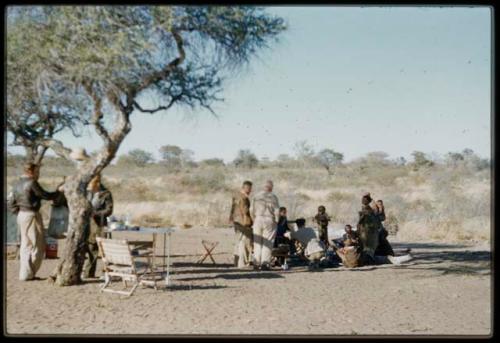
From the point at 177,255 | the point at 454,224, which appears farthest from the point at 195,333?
the point at 454,224

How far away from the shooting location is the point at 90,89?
9273 millimetres

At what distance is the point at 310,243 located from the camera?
11734 mm

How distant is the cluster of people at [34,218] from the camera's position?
923 centimetres

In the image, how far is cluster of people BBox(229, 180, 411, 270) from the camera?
1152 cm

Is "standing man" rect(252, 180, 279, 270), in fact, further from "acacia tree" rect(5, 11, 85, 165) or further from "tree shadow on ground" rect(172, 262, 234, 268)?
"acacia tree" rect(5, 11, 85, 165)

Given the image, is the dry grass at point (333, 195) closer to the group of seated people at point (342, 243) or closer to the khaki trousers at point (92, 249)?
the group of seated people at point (342, 243)

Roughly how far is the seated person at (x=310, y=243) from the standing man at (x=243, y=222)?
87cm

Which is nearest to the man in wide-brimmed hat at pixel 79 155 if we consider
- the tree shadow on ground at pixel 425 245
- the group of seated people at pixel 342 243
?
the group of seated people at pixel 342 243

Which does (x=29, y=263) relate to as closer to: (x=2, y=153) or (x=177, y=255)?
(x=2, y=153)

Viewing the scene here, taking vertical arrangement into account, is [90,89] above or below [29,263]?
above

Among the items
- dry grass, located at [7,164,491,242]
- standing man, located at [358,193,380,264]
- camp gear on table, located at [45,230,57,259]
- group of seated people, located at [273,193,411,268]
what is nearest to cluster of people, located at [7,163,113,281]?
camp gear on table, located at [45,230,57,259]

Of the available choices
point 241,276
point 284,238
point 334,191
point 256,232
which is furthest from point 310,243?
point 334,191

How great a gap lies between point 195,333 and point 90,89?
12.9ft

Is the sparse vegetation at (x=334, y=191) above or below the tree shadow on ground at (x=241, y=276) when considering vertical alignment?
above
